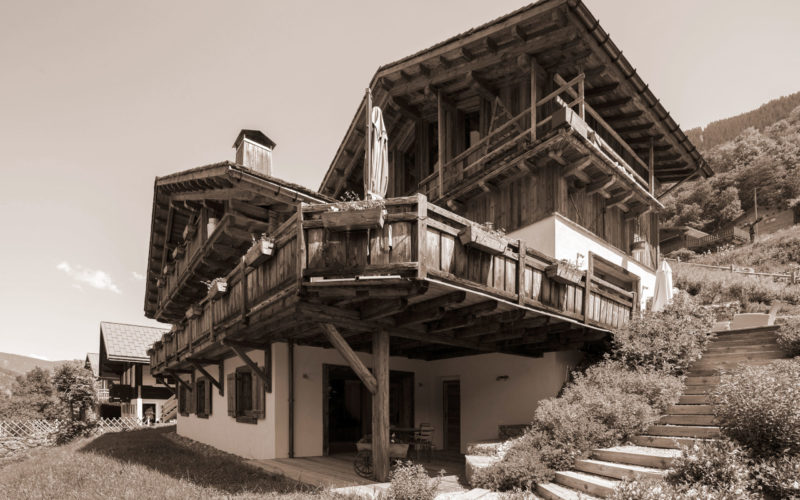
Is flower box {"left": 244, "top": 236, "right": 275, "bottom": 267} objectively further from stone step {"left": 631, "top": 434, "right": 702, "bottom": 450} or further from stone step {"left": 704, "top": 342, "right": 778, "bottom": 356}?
stone step {"left": 704, "top": 342, "right": 778, "bottom": 356}

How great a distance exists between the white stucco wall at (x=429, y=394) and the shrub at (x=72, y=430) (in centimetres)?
1295

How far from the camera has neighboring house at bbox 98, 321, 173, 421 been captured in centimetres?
3228

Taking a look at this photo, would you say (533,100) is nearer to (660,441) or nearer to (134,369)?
(660,441)

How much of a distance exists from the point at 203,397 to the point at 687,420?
628 inches

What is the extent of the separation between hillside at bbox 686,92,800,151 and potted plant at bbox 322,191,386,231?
243 ft

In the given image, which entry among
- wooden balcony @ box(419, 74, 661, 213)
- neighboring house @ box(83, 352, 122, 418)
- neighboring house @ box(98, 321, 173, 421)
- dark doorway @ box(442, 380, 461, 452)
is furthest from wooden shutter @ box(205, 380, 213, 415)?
neighboring house @ box(83, 352, 122, 418)

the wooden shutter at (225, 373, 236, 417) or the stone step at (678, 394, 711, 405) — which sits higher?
the stone step at (678, 394, 711, 405)

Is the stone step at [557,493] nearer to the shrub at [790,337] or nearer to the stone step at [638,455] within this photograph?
the stone step at [638,455]

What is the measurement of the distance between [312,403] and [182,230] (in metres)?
11.1

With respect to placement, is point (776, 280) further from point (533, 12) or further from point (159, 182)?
point (159, 182)

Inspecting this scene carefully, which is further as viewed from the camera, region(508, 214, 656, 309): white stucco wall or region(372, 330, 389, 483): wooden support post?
region(508, 214, 656, 309): white stucco wall

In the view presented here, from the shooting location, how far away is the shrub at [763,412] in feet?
21.6

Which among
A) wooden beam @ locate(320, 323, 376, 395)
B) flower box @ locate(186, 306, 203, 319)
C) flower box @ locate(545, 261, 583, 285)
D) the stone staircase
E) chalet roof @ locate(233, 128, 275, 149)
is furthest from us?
chalet roof @ locate(233, 128, 275, 149)

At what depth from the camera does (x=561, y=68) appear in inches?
559
